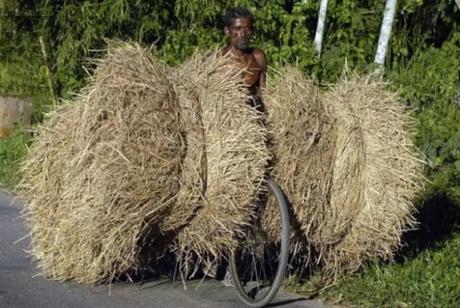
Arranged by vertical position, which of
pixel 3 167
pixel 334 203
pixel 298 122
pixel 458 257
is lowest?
pixel 3 167

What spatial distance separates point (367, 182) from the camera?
673cm

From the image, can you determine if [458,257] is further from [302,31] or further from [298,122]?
[302,31]

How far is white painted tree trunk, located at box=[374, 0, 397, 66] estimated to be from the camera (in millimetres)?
10099

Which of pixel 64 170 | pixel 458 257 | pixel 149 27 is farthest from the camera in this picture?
pixel 149 27

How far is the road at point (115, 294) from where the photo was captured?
21.4 ft

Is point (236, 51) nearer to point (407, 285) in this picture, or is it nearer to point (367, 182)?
point (367, 182)

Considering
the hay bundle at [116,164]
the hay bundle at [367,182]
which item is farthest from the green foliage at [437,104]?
the hay bundle at [116,164]

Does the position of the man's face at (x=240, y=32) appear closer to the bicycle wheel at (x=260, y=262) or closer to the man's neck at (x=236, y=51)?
the man's neck at (x=236, y=51)

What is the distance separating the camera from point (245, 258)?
267 inches

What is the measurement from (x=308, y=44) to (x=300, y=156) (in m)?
4.26

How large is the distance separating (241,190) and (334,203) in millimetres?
725

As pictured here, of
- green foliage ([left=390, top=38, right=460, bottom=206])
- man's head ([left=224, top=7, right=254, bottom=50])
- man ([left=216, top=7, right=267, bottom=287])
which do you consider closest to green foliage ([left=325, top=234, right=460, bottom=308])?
man ([left=216, top=7, right=267, bottom=287])

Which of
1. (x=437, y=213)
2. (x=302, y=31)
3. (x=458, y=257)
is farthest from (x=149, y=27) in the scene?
(x=458, y=257)

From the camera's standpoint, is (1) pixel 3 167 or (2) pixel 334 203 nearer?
(2) pixel 334 203
